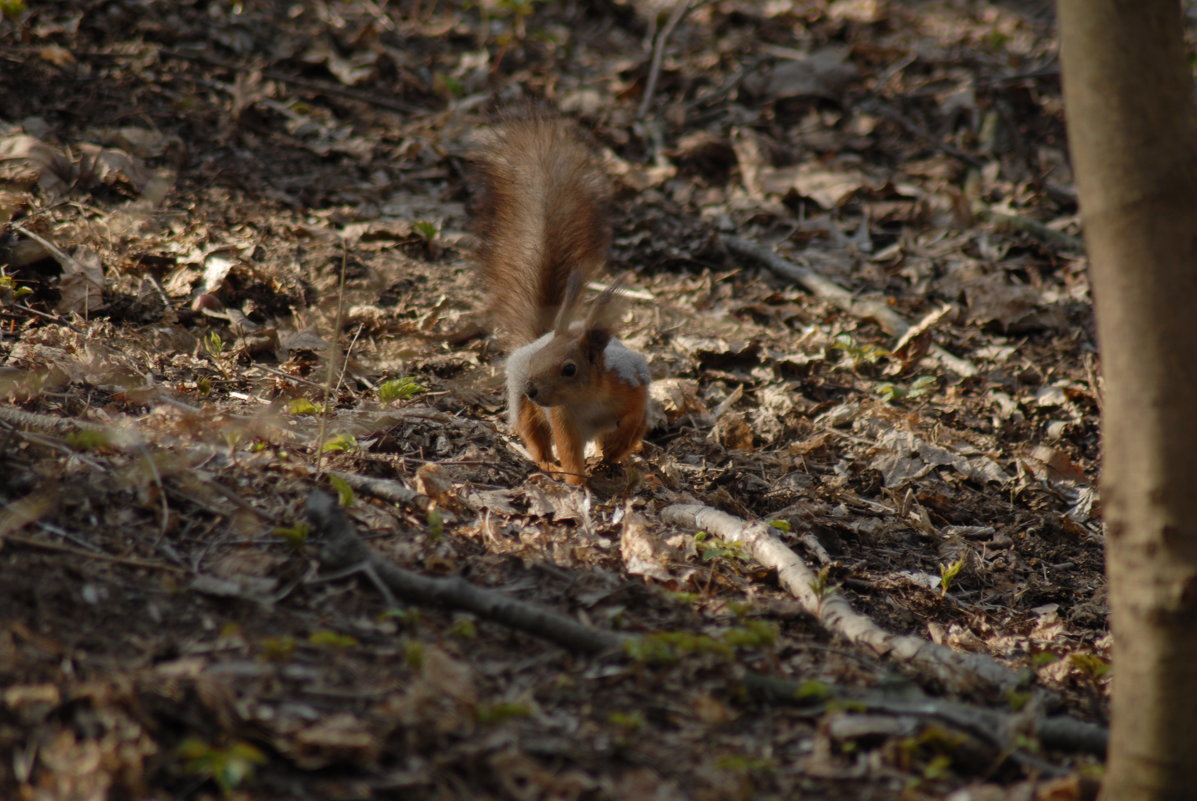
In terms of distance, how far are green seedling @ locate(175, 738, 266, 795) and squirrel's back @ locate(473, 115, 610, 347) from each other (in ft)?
11.3

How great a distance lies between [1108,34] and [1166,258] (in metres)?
0.47

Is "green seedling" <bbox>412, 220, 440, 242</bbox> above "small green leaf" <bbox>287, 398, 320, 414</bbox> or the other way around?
above

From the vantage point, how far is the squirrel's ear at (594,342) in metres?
4.79

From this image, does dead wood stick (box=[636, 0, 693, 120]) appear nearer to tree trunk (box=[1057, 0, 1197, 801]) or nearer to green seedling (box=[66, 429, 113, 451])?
green seedling (box=[66, 429, 113, 451])

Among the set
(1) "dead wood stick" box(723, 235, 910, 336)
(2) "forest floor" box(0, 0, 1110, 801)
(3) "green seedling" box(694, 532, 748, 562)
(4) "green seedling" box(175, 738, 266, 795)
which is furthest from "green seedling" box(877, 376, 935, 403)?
(4) "green seedling" box(175, 738, 266, 795)

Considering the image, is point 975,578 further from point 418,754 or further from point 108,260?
point 108,260

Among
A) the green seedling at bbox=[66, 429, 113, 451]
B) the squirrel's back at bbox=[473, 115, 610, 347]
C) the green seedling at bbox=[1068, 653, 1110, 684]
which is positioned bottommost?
the green seedling at bbox=[66, 429, 113, 451]

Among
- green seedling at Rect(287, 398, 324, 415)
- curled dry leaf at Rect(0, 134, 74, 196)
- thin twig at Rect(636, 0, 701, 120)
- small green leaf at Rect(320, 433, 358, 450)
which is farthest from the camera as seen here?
thin twig at Rect(636, 0, 701, 120)

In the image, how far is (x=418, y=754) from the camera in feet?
7.66

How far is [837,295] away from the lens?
258 inches

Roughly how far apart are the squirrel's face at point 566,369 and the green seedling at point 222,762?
2622 mm

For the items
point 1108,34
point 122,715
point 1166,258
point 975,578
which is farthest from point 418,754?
point 975,578

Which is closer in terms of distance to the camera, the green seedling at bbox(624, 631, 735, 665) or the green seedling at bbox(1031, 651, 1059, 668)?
the green seedling at bbox(624, 631, 735, 665)

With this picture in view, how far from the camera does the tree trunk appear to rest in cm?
208
